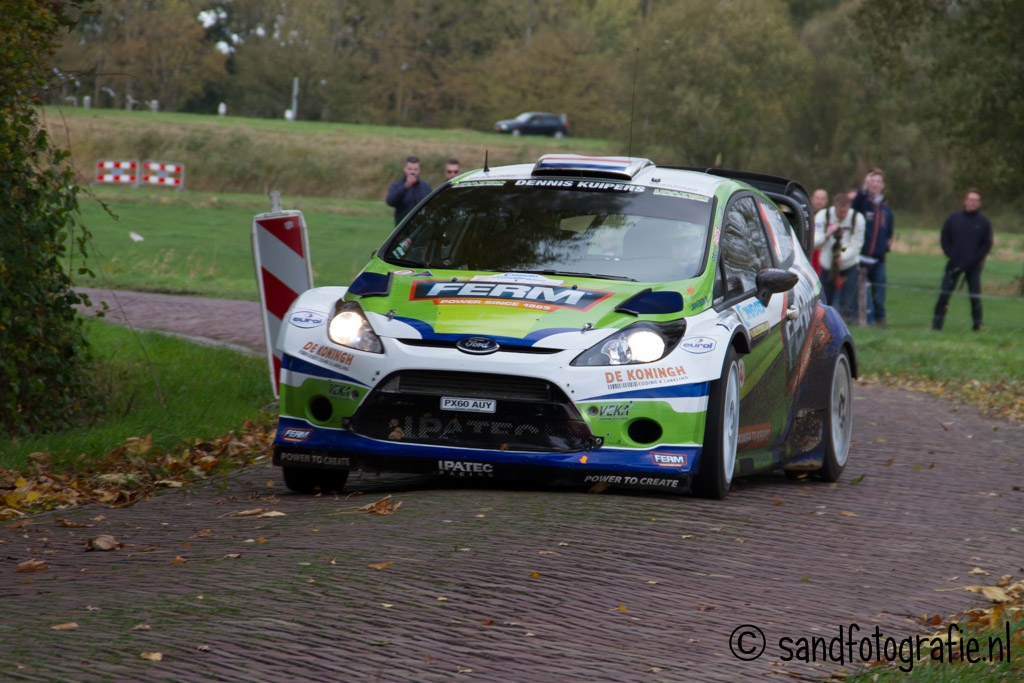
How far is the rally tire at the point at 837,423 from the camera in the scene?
9094 mm

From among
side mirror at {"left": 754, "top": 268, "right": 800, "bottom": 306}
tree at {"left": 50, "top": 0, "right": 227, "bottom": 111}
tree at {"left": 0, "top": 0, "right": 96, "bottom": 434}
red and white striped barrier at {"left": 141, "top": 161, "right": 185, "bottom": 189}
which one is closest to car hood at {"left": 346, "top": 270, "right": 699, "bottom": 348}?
side mirror at {"left": 754, "top": 268, "right": 800, "bottom": 306}

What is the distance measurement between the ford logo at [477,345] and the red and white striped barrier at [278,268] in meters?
3.92

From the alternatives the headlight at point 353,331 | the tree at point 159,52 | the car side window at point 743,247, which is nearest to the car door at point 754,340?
the car side window at point 743,247

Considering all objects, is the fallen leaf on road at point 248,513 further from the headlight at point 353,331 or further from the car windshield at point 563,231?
the car windshield at point 563,231

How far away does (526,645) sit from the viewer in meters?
4.66

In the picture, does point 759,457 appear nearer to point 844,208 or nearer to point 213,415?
point 213,415

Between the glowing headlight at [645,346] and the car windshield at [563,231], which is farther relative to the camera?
the car windshield at [563,231]

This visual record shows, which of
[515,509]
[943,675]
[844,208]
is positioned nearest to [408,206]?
[844,208]

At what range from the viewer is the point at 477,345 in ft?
23.0

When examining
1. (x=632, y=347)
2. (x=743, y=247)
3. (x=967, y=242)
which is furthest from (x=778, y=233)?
(x=967, y=242)

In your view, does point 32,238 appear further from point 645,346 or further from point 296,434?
point 645,346

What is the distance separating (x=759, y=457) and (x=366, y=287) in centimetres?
229

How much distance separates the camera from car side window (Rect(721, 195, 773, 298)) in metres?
8.10

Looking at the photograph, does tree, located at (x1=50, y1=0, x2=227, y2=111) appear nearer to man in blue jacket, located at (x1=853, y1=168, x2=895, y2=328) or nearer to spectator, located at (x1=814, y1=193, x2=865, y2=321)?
man in blue jacket, located at (x1=853, y1=168, x2=895, y2=328)
